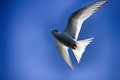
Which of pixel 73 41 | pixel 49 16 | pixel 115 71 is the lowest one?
pixel 115 71

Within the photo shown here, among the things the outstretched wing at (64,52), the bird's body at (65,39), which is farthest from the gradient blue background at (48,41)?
the bird's body at (65,39)

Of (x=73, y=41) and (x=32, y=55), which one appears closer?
(x=73, y=41)

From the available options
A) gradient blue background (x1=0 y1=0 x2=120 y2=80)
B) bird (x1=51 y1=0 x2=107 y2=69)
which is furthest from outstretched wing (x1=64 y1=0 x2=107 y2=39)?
gradient blue background (x1=0 y1=0 x2=120 y2=80)

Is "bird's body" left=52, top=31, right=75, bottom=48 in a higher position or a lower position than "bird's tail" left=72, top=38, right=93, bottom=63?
higher

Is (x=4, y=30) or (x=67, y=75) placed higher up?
(x=4, y=30)

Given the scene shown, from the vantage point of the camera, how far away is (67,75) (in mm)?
1926

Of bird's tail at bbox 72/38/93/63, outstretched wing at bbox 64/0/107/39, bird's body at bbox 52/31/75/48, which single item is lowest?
bird's tail at bbox 72/38/93/63

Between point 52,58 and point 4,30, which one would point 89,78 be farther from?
point 4,30

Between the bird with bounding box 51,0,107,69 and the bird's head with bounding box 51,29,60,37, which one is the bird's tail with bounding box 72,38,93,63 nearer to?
the bird with bounding box 51,0,107,69

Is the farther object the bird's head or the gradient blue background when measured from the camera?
the gradient blue background

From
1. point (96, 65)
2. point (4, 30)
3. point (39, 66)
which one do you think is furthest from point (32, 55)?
point (96, 65)

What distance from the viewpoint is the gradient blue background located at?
192 cm

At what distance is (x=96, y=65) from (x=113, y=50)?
12 cm

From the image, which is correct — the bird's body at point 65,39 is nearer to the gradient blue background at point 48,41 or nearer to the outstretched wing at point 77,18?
the outstretched wing at point 77,18
